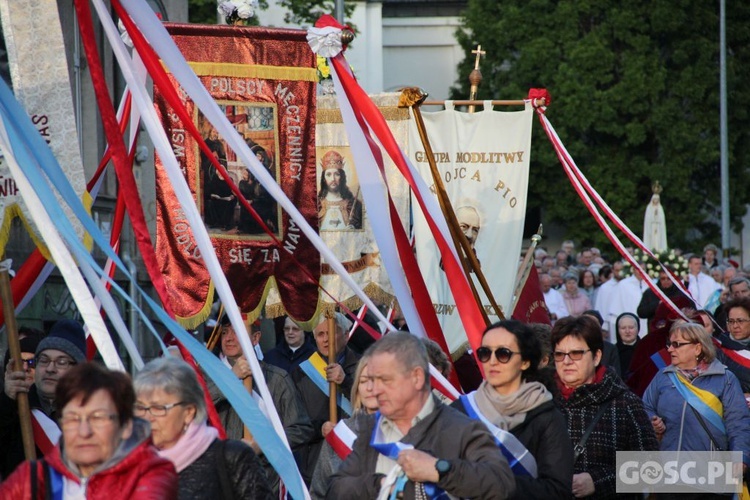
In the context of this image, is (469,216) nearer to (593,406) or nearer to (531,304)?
(531,304)

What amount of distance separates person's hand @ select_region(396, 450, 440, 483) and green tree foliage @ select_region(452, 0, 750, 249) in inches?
1435

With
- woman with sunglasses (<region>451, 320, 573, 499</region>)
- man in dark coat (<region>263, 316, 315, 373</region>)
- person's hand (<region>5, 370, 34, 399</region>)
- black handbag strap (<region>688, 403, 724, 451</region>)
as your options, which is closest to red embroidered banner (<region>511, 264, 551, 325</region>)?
man in dark coat (<region>263, 316, 315, 373</region>)

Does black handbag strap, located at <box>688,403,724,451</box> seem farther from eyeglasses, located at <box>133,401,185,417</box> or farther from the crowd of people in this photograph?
eyeglasses, located at <box>133,401,185,417</box>

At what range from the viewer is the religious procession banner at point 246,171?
9656mm

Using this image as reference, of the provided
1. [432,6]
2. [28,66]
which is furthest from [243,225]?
[432,6]

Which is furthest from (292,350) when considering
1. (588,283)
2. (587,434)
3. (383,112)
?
(588,283)

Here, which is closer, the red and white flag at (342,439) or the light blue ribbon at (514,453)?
the light blue ribbon at (514,453)

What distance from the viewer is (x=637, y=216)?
40.9 metres

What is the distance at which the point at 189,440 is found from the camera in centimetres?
511

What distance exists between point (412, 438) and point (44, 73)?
12.1 ft

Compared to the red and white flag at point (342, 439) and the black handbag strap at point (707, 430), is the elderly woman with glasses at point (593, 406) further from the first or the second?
the black handbag strap at point (707, 430)

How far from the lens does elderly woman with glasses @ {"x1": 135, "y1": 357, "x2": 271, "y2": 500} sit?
5.05 meters

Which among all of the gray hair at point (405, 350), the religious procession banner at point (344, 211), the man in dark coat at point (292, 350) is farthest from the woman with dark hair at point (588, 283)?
the gray hair at point (405, 350)

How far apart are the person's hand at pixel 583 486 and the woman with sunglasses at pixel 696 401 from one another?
60.9 inches
